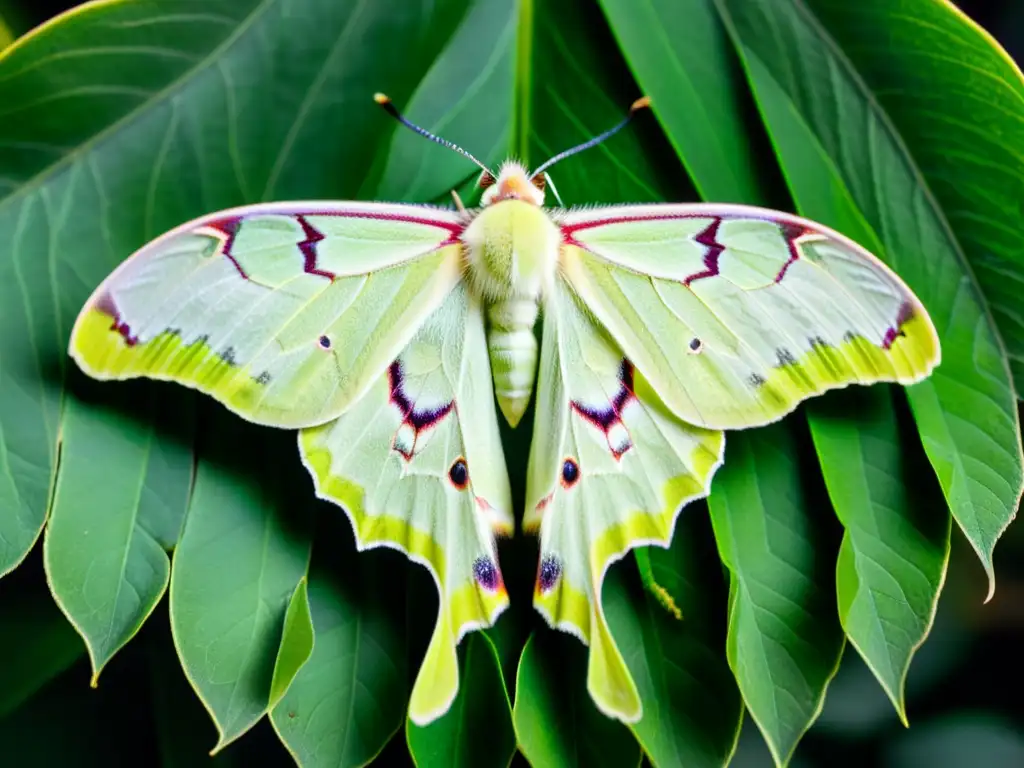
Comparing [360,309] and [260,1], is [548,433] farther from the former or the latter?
[260,1]

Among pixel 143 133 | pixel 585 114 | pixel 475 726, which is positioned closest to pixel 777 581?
pixel 475 726

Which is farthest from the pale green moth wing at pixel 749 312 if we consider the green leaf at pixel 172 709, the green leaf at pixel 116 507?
the green leaf at pixel 172 709

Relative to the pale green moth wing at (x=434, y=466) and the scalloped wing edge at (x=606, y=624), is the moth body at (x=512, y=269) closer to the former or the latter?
the pale green moth wing at (x=434, y=466)

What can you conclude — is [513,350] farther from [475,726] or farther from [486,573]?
[475,726]

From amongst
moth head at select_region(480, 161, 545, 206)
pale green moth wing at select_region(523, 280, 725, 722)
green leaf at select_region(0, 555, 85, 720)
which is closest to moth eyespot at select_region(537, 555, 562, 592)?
pale green moth wing at select_region(523, 280, 725, 722)

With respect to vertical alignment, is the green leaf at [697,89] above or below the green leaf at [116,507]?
above

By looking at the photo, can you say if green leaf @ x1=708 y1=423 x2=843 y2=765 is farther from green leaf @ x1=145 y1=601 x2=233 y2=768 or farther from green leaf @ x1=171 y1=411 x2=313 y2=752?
green leaf @ x1=145 y1=601 x2=233 y2=768

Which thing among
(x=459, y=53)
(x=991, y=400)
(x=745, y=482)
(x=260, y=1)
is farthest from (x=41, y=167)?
(x=991, y=400)
